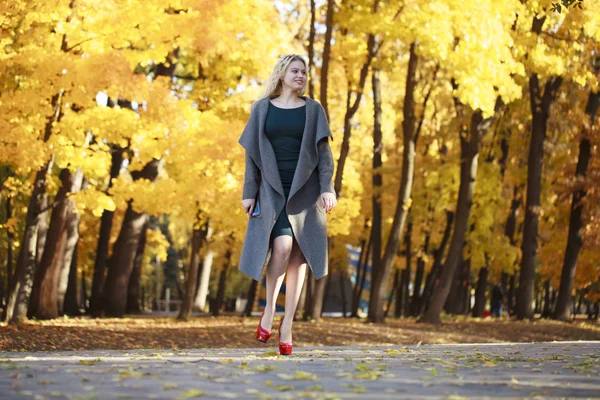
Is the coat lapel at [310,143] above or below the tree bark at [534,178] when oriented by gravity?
below


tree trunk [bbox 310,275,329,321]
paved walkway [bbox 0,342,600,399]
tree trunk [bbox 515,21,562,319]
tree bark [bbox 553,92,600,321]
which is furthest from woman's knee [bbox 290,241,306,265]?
tree bark [bbox 553,92,600,321]

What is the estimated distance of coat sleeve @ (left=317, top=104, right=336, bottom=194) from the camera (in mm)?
7816

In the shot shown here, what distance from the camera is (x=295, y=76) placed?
7887 millimetres

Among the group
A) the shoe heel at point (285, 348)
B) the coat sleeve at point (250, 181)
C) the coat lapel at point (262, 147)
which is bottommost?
the shoe heel at point (285, 348)

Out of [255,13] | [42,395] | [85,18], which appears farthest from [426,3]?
[42,395]

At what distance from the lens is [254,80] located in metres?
Result: 23.9

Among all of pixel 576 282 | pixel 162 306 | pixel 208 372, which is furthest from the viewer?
pixel 162 306

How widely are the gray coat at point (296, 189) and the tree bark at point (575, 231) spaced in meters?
18.7

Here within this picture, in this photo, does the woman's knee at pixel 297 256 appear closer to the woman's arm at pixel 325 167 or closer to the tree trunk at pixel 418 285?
the woman's arm at pixel 325 167

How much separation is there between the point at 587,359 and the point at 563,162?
2210 cm

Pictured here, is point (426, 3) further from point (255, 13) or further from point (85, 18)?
point (85, 18)

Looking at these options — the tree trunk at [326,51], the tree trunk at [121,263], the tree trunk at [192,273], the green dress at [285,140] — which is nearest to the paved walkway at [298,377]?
the green dress at [285,140]

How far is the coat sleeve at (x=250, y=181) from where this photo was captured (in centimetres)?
789

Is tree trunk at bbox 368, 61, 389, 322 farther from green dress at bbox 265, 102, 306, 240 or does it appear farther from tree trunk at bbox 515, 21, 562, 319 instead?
green dress at bbox 265, 102, 306, 240
